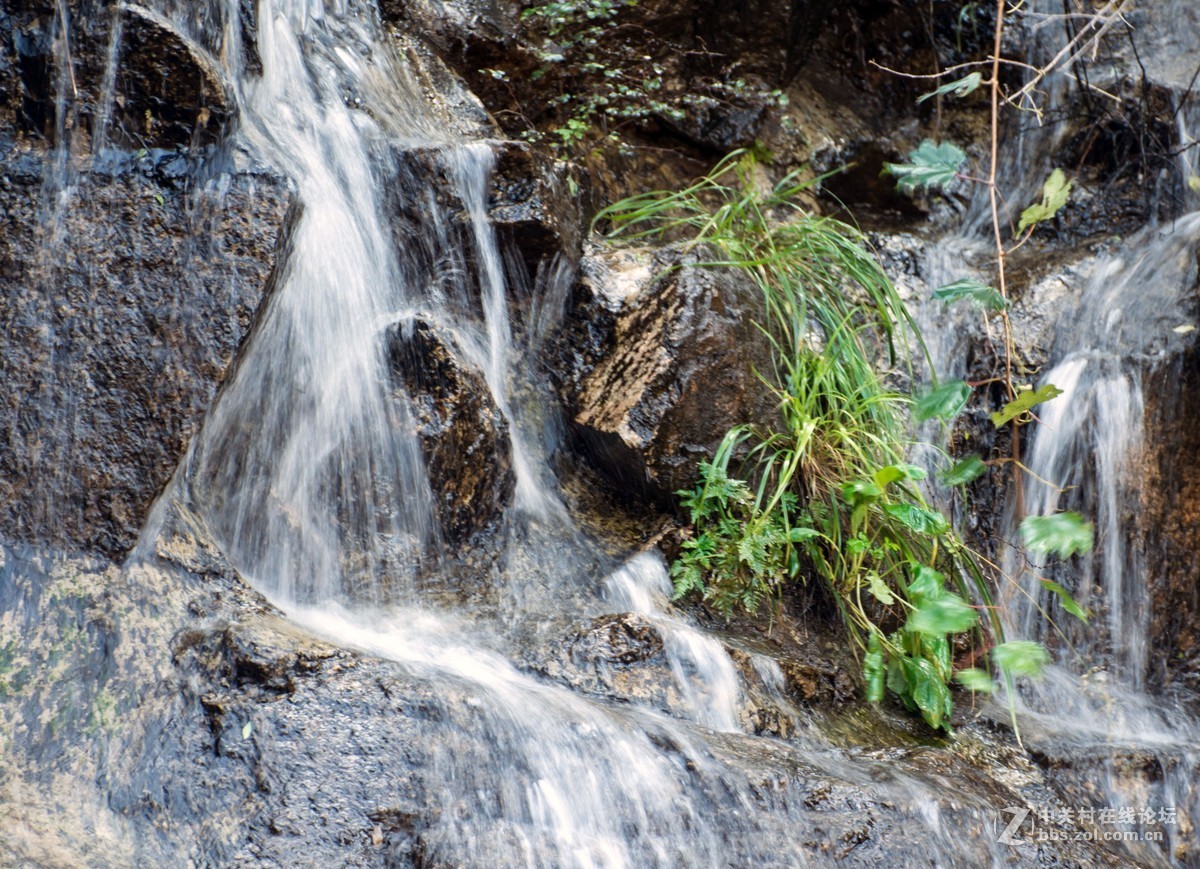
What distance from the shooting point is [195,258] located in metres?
2.92

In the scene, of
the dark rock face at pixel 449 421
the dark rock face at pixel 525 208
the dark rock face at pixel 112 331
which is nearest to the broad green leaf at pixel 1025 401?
the dark rock face at pixel 449 421

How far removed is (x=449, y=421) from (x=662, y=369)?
81 centimetres

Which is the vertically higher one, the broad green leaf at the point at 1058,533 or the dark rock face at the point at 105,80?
the dark rock face at the point at 105,80

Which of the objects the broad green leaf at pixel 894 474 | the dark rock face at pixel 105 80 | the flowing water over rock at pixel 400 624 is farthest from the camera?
the broad green leaf at pixel 894 474

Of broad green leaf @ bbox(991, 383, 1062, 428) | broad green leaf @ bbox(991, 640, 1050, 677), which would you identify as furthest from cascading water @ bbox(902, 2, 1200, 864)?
broad green leaf @ bbox(991, 640, 1050, 677)

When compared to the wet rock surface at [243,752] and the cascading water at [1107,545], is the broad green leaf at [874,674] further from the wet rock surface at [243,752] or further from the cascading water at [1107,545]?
the cascading water at [1107,545]

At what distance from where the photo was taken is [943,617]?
253 cm

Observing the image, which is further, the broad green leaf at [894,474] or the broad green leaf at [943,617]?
the broad green leaf at [894,474]

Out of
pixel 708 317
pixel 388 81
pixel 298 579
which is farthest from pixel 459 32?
pixel 298 579

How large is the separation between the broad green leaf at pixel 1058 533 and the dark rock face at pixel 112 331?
7.18 feet

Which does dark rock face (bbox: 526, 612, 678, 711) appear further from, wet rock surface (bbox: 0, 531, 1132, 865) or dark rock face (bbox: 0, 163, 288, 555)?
dark rock face (bbox: 0, 163, 288, 555)

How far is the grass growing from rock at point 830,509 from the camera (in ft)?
10.8

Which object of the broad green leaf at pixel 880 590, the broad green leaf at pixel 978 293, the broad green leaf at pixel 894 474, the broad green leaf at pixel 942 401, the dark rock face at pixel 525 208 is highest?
the dark rock face at pixel 525 208

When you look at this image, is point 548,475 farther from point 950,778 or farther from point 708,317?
point 950,778
